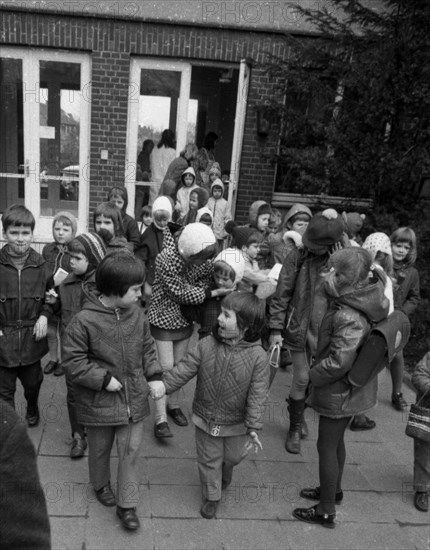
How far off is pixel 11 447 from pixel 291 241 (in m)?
3.85

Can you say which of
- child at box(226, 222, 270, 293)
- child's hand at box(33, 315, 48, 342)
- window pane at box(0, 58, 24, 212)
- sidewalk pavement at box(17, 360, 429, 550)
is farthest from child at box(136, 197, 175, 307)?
window pane at box(0, 58, 24, 212)

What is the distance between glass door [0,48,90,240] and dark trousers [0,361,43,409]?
16.0 ft

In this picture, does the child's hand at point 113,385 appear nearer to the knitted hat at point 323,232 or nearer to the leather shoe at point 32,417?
the leather shoe at point 32,417

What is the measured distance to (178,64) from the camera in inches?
301

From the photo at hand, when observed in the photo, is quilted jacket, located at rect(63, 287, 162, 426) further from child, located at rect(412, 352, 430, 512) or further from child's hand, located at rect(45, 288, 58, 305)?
child, located at rect(412, 352, 430, 512)

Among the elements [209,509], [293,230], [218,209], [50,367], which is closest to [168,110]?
[218,209]

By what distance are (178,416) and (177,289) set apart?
115cm

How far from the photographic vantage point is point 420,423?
3.13 meters

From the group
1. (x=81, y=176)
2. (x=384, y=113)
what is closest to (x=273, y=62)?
(x=384, y=113)

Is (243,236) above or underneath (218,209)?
above

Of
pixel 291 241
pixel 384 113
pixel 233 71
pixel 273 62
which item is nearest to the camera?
pixel 291 241

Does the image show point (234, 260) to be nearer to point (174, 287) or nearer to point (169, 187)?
point (174, 287)

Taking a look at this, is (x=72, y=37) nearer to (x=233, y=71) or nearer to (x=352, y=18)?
(x=233, y=71)

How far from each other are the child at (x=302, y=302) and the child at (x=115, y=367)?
117 cm
